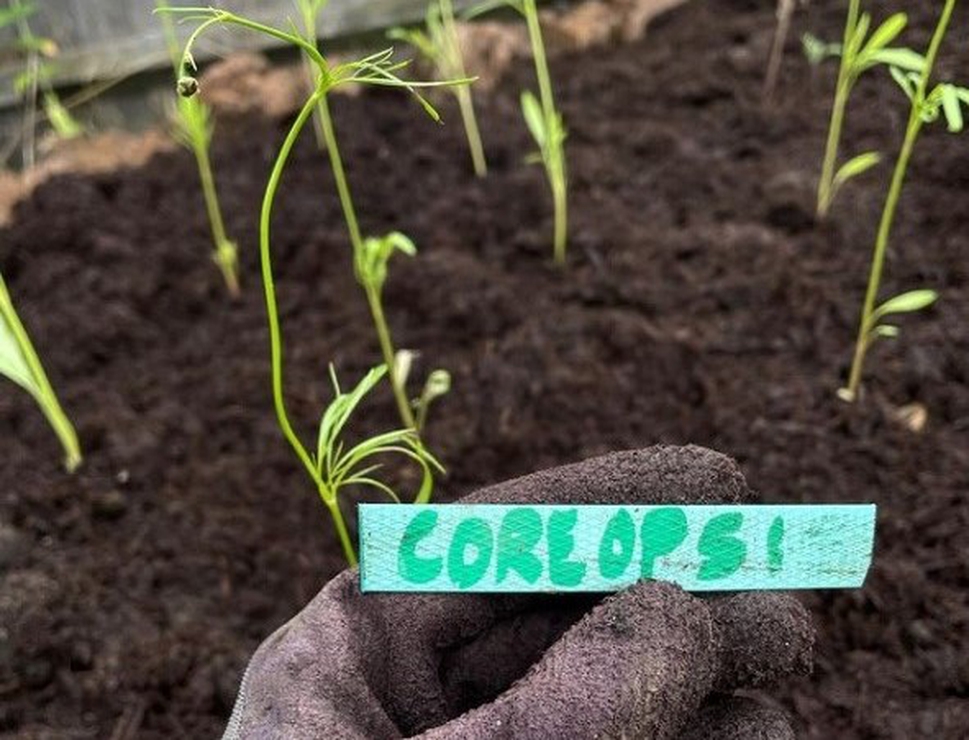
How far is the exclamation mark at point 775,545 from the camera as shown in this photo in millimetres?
680

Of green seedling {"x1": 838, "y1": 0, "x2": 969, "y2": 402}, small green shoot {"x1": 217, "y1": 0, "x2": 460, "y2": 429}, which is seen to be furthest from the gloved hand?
green seedling {"x1": 838, "y1": 0, "x2": 969, "y2": 402}

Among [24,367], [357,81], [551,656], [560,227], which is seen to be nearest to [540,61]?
[560,227]

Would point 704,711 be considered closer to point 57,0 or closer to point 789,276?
point 789,276

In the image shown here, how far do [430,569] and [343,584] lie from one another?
8cm

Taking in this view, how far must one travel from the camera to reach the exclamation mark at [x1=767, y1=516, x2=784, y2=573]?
2.23 ft

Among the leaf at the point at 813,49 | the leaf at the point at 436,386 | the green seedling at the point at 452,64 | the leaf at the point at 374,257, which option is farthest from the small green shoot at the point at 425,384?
the leaf at the point at 813,49

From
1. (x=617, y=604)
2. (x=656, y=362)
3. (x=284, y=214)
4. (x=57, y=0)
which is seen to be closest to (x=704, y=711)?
(x=617, y=604)

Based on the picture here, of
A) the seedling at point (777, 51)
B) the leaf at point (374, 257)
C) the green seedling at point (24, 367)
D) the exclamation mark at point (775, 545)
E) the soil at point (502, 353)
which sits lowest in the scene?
the soil at point (502, 353)

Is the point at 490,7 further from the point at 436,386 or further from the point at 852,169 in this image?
the point at 436,386

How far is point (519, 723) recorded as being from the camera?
0.59 m

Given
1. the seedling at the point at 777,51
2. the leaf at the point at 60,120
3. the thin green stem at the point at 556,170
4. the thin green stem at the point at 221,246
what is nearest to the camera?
the thin green stem at the point at 556,170

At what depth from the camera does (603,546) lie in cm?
68

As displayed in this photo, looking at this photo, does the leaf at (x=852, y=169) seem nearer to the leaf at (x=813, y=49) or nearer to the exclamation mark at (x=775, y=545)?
the leaf at (x=813, y=49)

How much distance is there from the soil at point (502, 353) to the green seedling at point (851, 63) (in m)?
0.03
